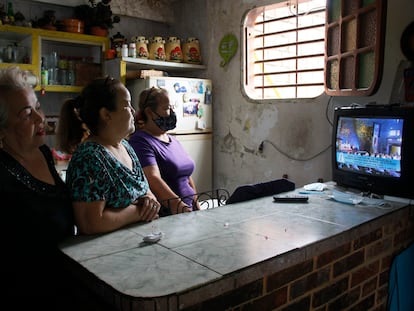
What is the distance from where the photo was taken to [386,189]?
85.4 inches

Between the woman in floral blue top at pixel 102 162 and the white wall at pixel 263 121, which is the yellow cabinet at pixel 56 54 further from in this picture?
the woman in floral blue top at pixel 102 162

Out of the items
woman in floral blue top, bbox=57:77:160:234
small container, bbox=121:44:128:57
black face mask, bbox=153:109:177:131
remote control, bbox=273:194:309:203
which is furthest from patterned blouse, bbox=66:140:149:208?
small container, bbox=121:44:128:57

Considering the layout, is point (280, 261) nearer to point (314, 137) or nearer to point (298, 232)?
point (298, 232)

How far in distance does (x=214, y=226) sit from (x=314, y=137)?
195cm

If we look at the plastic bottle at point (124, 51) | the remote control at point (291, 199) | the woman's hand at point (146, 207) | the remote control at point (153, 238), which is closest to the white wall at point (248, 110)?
the plastic bottle at point (124, 51)

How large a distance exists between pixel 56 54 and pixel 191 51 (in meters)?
1.28

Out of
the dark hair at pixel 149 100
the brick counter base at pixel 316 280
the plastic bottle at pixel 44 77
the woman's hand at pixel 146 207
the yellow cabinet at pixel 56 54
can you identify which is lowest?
the brick counter base at pixel 316 280

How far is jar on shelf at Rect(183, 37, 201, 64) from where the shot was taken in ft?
13.4

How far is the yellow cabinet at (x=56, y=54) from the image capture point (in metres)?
3.34

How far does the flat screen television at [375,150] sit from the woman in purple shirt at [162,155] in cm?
95

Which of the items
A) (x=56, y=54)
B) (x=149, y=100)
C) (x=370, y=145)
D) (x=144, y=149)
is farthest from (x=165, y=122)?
(x=56, y=54)

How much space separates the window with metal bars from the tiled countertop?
1781 millimetres

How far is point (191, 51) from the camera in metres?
4.09

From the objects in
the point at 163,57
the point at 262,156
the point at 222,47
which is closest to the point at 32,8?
the point at 163,57
